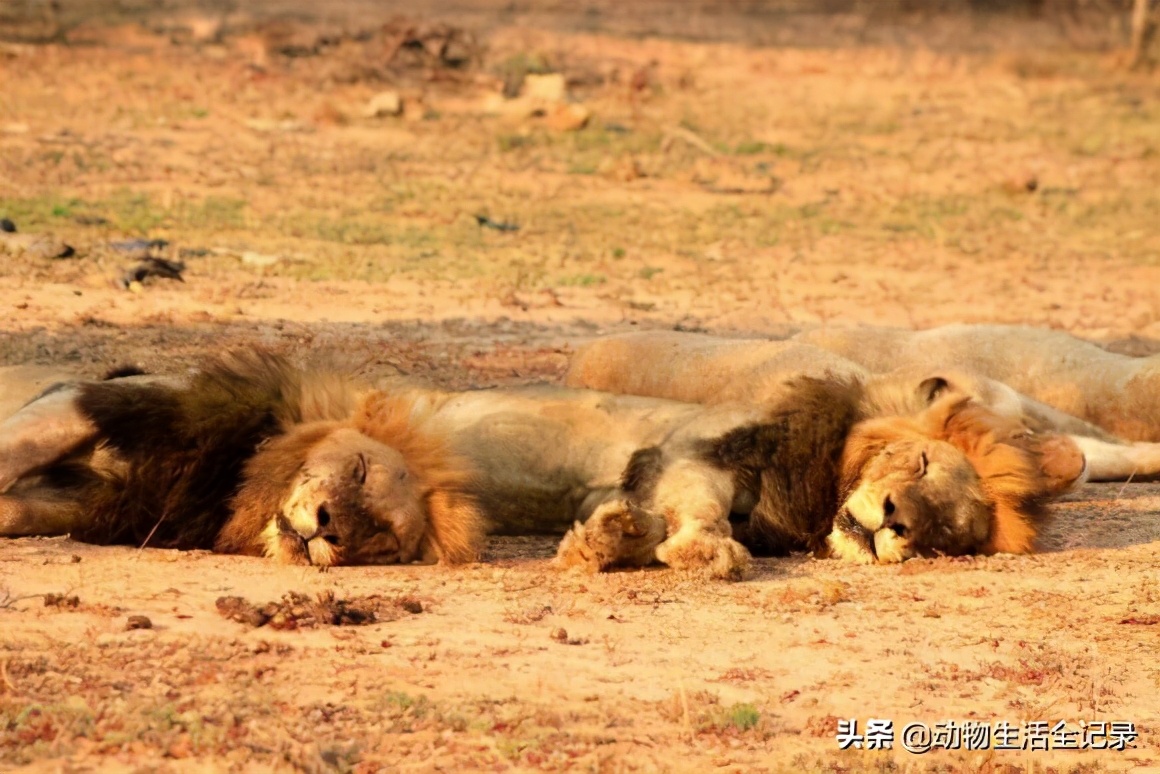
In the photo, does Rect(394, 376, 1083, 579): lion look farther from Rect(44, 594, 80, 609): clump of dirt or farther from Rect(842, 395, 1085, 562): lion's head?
Rect(44, 594, 80, 609): clump of dirt

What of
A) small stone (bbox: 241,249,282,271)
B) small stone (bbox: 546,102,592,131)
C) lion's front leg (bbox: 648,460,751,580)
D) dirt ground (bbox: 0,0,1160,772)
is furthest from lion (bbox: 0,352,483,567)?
small stone (bbox: 546,102,592,131)

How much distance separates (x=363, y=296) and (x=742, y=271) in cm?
266

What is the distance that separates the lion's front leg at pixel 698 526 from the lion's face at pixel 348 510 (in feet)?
2.36

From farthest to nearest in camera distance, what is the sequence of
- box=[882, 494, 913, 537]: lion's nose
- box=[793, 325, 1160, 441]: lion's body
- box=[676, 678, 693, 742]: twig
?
box=[793, 325, 1160, 441]: lion's body → box=[882, 494, 913, 537]: lion's nose → box=[676, 678, 693, 742]: twig

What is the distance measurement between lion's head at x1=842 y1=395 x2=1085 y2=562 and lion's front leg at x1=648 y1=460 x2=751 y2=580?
0.44 metres

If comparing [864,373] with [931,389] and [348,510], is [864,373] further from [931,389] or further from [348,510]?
[348,510]

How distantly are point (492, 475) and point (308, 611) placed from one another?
46.4 inches

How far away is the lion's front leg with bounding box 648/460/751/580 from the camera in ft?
16.4

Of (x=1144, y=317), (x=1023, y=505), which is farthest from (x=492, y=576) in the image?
(x=1144, y=317)

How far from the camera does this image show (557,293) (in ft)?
32.8

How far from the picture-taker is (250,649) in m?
4.18

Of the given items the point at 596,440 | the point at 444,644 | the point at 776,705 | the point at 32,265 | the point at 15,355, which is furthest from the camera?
the point at 32,265

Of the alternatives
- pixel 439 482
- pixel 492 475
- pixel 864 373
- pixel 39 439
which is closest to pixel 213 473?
pixel 39 439

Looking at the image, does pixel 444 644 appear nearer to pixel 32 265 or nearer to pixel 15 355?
pixel 15 355
